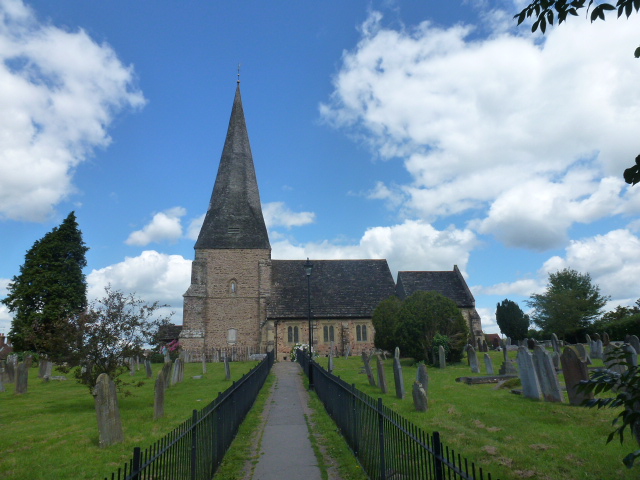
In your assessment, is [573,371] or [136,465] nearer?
[136,465]

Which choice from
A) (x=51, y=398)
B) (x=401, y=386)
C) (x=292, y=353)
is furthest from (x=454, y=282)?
(x=51, y=398)

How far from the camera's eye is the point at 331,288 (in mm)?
38156

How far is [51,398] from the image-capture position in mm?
15766

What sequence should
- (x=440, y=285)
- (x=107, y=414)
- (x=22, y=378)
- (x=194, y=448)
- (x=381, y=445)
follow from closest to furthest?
(x=194, y=448) < (x=381, y=445) < (x=107, y=414) < (x=22, y=378) < (x=440, y=285)

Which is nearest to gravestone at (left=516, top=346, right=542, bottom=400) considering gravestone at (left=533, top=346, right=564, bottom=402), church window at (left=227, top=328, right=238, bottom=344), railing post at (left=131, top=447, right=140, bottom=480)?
gravestone at (left=533, top=346, right=564, bottom=402)

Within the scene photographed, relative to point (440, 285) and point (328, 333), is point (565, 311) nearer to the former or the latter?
point (440, 285)

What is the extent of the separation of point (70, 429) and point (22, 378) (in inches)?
361

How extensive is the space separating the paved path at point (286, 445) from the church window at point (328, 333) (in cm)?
2152

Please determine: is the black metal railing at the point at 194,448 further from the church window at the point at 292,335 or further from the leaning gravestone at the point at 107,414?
the church window at the point at 292,335

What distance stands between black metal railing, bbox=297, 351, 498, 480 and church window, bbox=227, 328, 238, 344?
28132 millimetres

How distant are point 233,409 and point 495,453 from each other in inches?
184

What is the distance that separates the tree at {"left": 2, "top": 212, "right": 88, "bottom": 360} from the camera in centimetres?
3812

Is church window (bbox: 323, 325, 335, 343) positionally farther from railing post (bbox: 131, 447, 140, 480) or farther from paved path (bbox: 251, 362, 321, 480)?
railing post (bbox: 131, 447, 140, 480)

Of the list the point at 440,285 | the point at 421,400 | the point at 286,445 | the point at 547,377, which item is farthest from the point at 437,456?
the point at 440,285
